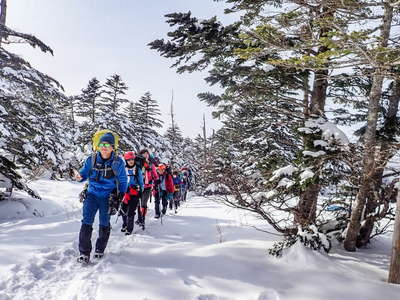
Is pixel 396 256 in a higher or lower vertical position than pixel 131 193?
lower

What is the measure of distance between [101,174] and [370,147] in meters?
4.57

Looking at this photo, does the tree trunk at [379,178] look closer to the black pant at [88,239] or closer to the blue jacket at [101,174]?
the blue jacket at [101,174]

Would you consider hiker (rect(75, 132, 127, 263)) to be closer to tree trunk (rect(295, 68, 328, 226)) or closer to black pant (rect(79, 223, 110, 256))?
black pant (rect(79, 223, 110, 256))

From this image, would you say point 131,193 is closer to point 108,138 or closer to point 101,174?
point 101,174

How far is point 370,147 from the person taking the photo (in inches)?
199

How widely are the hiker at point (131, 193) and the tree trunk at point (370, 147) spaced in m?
4.57

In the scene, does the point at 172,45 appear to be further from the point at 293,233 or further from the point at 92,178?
the point at 293,233

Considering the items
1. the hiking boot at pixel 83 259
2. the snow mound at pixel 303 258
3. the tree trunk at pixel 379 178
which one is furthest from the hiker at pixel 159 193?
the tree trunk at pixel 379 178

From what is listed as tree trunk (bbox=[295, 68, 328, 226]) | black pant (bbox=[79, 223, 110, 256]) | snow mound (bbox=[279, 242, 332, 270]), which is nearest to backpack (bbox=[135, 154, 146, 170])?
black pant (bbox=[79, 223, 110, 256])

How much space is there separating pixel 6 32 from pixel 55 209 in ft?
22.2

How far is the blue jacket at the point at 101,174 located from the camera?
514cm

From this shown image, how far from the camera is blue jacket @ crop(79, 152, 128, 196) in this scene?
5.14m

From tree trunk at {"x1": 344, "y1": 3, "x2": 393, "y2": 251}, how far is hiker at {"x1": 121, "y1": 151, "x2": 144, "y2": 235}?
4.57 metres

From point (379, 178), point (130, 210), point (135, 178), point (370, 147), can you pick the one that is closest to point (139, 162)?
point (135, 178)
